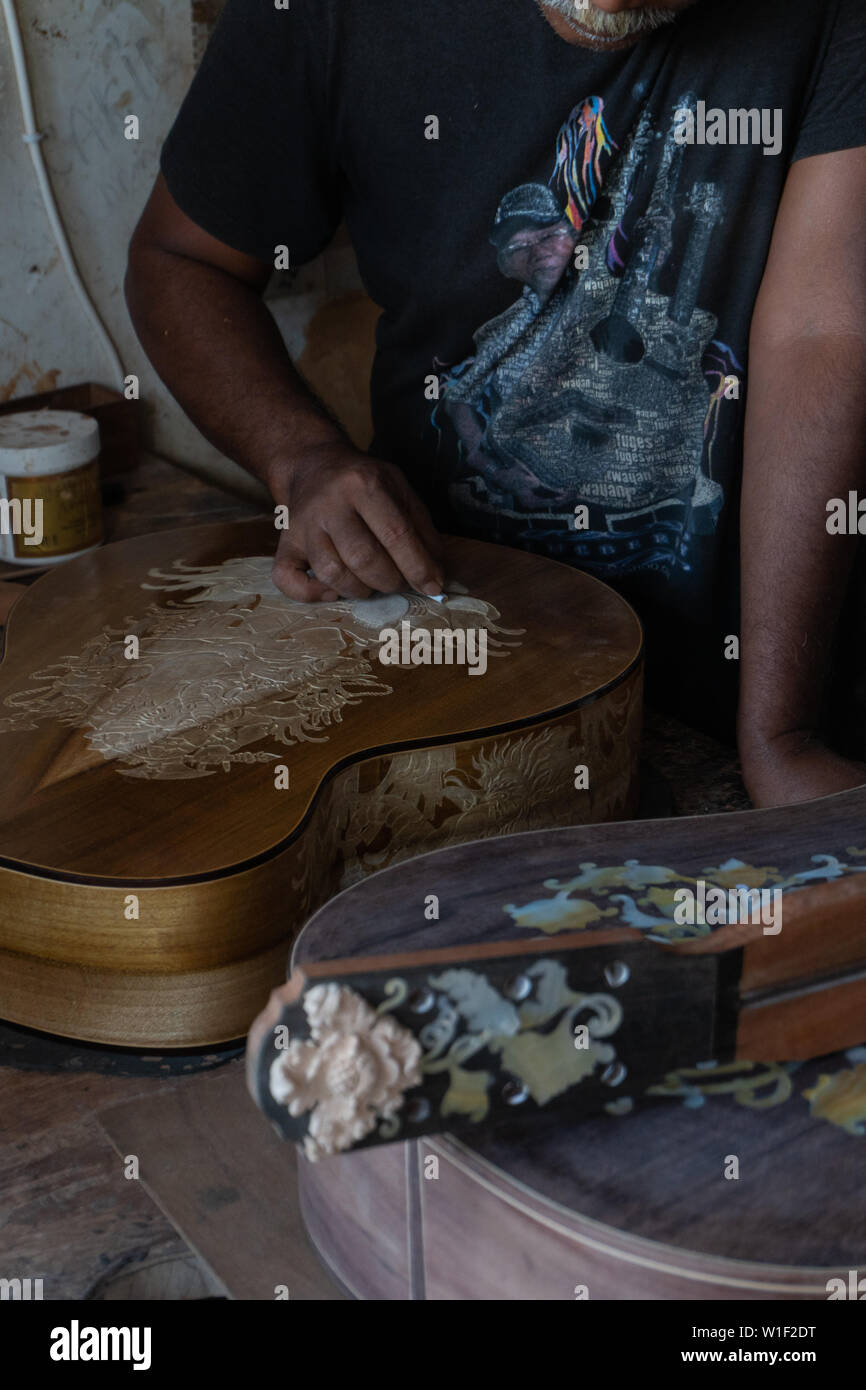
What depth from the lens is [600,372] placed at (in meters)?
1.37

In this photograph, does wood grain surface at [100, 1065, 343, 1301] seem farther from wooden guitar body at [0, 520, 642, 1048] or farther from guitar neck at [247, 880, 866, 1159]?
guitar neck at [247, 880, 866, 1159]

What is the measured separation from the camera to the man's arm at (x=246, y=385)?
1.22 m

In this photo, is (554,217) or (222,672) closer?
(222,672)

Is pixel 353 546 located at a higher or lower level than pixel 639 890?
higher

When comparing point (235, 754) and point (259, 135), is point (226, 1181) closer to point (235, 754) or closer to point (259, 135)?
point (235, 754)

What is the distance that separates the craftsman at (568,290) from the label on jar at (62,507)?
204 mm

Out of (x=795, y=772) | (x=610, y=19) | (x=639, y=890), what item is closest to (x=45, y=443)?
(x=610, y=19)

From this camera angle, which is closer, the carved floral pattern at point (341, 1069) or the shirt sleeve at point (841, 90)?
the carved floral pattern at point (341, 1069)

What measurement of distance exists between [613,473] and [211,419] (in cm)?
45

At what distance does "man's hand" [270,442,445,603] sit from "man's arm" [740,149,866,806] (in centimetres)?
34

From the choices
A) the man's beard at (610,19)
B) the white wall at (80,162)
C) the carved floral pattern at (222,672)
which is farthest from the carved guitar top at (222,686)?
the white wall at (80,162)

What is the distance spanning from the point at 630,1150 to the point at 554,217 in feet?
3.28

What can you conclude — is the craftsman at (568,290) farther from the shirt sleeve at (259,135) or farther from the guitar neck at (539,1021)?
the guitar neck at (539,1021)
